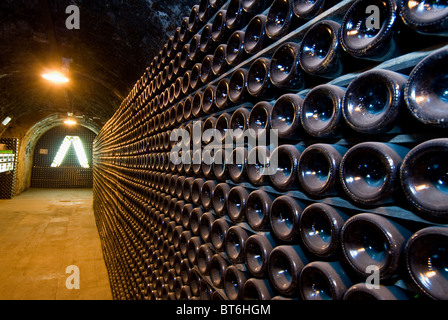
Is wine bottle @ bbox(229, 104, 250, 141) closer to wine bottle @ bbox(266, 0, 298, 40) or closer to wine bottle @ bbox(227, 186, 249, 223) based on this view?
wine bottle @ bbox(227, 186, 249, 223)

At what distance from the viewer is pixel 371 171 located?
776mm

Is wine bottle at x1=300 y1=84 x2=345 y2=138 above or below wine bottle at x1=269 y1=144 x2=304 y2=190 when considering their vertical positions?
above

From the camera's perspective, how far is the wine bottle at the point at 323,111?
829 millimetres

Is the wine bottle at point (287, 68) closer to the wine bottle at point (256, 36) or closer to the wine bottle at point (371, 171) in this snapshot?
the wine bottle at point (256, 36)

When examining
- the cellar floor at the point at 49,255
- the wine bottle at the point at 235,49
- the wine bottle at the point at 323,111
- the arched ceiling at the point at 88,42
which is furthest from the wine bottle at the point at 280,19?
the cellar floor at the point at 49,255

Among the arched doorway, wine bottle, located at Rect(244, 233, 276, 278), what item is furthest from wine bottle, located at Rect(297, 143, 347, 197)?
the arched doorway

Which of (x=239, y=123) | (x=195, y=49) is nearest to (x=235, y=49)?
(x=239, y=123)

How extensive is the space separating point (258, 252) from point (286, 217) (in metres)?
0.25

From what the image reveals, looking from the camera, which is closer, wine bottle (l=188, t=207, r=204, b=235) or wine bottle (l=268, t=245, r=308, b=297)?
wine bottle (l=268, t=245, r=308, b=297)

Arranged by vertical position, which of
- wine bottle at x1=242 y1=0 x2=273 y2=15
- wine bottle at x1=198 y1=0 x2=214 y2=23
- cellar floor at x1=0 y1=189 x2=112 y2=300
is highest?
wine bottle at x1=198 y1=0 x2=214 y2=23

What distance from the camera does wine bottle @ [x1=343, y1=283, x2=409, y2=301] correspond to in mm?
701

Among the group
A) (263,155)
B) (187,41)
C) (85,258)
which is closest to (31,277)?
(85,258)

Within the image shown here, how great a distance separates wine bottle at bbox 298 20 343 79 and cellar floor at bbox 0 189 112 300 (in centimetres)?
448
